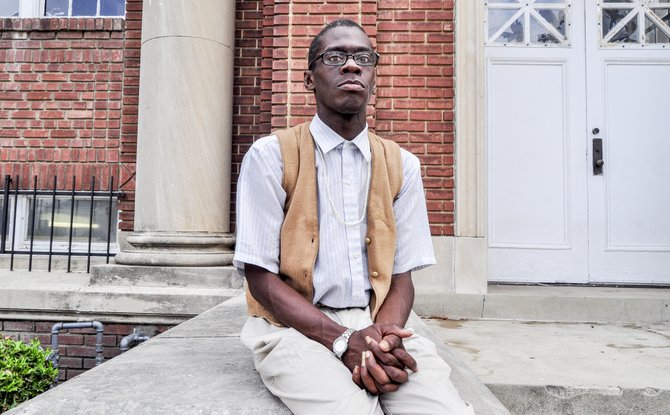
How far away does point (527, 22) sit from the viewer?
16.3ft

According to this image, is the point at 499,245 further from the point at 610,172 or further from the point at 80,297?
the point at 80,297

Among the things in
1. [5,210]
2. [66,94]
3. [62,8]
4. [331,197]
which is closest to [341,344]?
[331,197]

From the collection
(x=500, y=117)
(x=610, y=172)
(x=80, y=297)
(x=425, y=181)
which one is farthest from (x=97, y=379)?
(x=610, y=172)

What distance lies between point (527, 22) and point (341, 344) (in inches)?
177

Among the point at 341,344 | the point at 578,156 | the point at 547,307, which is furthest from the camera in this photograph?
the point at 578,156

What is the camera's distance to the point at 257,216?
5.68 feet

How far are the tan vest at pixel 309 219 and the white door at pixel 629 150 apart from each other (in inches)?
145

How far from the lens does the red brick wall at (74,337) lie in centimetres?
388

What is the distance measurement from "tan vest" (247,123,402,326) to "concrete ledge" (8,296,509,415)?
282mm

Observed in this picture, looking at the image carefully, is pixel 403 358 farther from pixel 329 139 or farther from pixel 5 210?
pixel 5 210

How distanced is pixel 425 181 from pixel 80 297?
285cm

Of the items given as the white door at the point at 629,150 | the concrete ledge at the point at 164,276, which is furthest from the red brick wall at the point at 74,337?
the white door at the point at 629,150

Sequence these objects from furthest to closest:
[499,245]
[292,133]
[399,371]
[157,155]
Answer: [499,245] < [157,155] < [292,133] < [399,371]

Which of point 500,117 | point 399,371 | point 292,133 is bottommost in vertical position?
point 399,371
